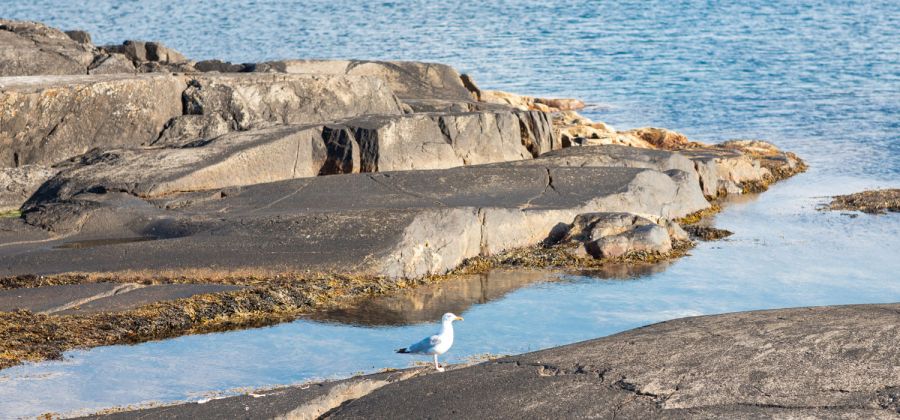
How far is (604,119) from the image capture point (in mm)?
33438

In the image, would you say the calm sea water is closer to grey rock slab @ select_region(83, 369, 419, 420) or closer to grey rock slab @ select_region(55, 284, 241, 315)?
grey rock slab @ select_region(55, 284, 241, 315)

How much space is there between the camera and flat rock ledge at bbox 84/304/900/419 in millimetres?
8461

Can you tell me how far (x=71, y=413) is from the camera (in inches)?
403

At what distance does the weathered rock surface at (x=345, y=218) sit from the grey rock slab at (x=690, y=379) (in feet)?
19.0

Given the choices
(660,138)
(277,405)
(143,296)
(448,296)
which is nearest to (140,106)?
(143,296)

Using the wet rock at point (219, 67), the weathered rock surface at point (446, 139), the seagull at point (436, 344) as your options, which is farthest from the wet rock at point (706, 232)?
the wet rock at point (219, 67)

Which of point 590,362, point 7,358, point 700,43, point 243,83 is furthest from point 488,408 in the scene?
point 700,43

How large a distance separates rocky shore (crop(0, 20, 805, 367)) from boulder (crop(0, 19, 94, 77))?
0.18 feet

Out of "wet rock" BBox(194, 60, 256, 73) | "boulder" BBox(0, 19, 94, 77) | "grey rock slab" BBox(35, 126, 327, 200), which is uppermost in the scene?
"boulder" BBox(0, 19, 94, 77)

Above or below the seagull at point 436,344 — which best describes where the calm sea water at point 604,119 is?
below

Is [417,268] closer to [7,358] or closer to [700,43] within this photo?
[7,358]

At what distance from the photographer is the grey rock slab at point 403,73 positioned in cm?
2541

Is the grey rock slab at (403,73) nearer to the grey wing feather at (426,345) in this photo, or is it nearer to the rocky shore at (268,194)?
the rocky shore at (268,194)

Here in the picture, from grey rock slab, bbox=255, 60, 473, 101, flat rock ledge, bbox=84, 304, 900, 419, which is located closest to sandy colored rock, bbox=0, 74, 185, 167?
grey rock slab, bbox=255, 60, 473, 101
